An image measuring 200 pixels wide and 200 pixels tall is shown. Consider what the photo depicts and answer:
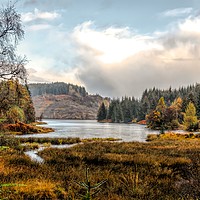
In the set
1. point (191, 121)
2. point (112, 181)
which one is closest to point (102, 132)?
point (191, 121)

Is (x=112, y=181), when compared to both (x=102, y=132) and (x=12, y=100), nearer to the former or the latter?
(x=12, y=100)

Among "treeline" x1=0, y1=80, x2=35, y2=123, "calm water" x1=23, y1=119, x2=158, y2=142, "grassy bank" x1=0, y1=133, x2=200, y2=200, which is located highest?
"treeline" x1=0, y1=80, x2=35, y2=123

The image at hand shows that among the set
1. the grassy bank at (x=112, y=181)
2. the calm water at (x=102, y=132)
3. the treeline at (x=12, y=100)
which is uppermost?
the treeline at (x=12, y=100)

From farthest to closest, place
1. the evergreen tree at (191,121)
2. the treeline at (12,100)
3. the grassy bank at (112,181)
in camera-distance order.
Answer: the evergreen tree at (191,121) → the treeline at (12,100) → the grassy bank at (112,181)

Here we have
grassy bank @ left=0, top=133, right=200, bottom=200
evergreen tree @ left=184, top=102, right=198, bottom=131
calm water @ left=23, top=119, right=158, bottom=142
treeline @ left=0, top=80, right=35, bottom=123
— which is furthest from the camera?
evergreen tree @ left=184, top=102, right=198, bottom=131

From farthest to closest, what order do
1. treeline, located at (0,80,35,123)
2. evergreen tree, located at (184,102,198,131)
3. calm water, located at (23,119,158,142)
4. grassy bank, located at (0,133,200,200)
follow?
evergreen tree, located at (184,102,198,131) < calm water, located at (23,119,158,142) < treeline, located at (0,80,35,123) < grassy bank, located at (0,133,200,200)

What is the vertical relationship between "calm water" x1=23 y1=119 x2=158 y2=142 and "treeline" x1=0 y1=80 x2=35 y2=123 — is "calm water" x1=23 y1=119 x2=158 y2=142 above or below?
below

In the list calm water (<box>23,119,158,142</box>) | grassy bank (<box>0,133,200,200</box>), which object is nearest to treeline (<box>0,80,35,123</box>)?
grassy bank (<box>0,133,200,200</box>)

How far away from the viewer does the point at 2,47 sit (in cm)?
1053

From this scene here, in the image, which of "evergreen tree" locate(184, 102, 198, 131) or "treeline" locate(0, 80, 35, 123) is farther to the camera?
"evergreen tree" locate(184, 102, 198, 131)

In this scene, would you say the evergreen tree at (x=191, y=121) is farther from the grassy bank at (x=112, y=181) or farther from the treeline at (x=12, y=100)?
the treeline at (x=12, y=100)

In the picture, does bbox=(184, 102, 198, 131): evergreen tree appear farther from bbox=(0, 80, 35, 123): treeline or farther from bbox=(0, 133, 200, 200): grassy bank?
bbox=(0, 80, 35, 123): treeline

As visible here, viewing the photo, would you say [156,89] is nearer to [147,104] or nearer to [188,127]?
[147,104]

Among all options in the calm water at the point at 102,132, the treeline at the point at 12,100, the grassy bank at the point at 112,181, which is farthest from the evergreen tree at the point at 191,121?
the treeline at the point at 12,100
